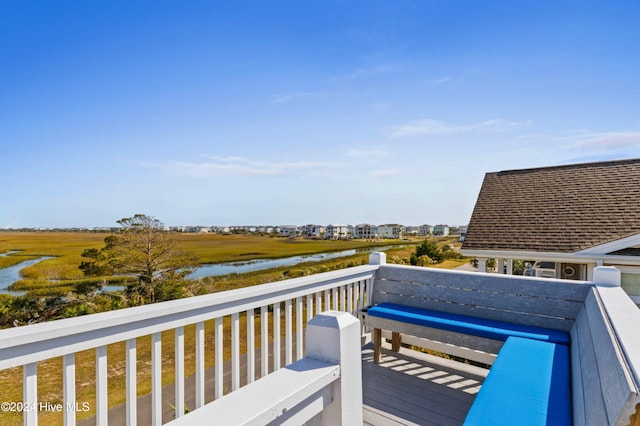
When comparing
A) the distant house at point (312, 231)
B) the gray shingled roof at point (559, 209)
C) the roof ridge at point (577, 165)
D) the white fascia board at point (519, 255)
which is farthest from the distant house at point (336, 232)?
the white fascia board at point (519, 255)

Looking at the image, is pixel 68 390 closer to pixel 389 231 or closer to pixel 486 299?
pixel 486 299

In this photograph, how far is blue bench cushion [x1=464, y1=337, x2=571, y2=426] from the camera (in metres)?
1.56

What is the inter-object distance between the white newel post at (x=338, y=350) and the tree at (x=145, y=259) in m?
12.1

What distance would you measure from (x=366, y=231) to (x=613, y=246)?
31266 millimetres

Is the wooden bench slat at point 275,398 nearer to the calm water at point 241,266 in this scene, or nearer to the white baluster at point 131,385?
the white baluster at point 131,385

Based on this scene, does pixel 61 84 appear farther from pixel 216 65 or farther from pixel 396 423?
pixel 396 423

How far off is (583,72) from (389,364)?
7500 mm

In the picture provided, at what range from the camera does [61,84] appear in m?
8.48

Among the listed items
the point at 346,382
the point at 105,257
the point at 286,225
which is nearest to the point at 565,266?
the point at 346,382

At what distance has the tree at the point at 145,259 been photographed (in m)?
11.7

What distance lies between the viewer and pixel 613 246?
6145 mm

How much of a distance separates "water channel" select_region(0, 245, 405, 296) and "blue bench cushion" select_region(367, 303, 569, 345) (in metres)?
4.71

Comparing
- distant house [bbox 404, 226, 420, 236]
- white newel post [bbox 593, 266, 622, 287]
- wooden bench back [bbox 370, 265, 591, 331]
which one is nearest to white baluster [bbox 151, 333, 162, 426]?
wooden bench back [bbox 370, 265, 591, 331]

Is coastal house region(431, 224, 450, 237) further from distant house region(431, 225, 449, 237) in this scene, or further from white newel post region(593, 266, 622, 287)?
white newel post region(593, 266, 622, 287)
